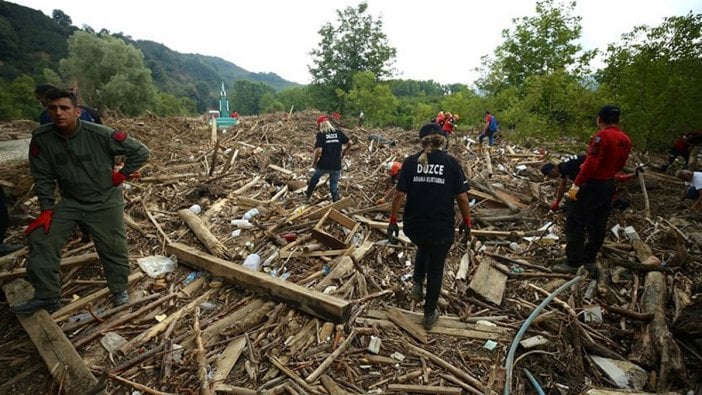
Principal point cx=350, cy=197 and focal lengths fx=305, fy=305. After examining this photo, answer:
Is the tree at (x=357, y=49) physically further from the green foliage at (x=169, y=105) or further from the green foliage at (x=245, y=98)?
the green foliage at (x=245, y=98)

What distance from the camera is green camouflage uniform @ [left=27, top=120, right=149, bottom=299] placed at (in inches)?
121

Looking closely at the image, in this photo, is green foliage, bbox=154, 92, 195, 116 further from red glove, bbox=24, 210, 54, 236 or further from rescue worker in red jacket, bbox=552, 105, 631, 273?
rescue worker in red jacket, bbox=552, 105, 631, 273

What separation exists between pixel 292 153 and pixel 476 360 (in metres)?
9.28

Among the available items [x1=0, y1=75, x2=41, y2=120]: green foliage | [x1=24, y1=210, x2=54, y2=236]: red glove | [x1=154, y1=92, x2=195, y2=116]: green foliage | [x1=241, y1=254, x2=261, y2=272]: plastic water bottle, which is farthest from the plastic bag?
[x1=0, y1=75, x2=41, y2=120]: green foliage

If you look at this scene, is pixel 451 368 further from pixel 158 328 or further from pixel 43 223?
pixel 43 223

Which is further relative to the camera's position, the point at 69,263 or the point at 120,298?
the point at 69,263

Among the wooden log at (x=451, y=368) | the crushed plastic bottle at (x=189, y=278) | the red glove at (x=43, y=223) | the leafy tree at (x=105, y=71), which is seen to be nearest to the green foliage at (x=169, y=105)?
the leafy tree at (x=105, y=71)

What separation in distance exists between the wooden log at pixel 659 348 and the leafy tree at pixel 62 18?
116m

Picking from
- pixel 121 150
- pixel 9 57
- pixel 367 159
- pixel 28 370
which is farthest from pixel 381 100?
pixel 9 57

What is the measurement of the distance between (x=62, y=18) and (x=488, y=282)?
119378mm

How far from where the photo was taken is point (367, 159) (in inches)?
424

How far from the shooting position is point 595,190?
411 centimetres

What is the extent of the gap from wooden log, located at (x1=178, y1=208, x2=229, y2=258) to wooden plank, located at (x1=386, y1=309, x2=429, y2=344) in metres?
2.66

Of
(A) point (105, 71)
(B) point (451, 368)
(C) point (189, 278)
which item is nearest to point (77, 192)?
(C) point (189, 278)
